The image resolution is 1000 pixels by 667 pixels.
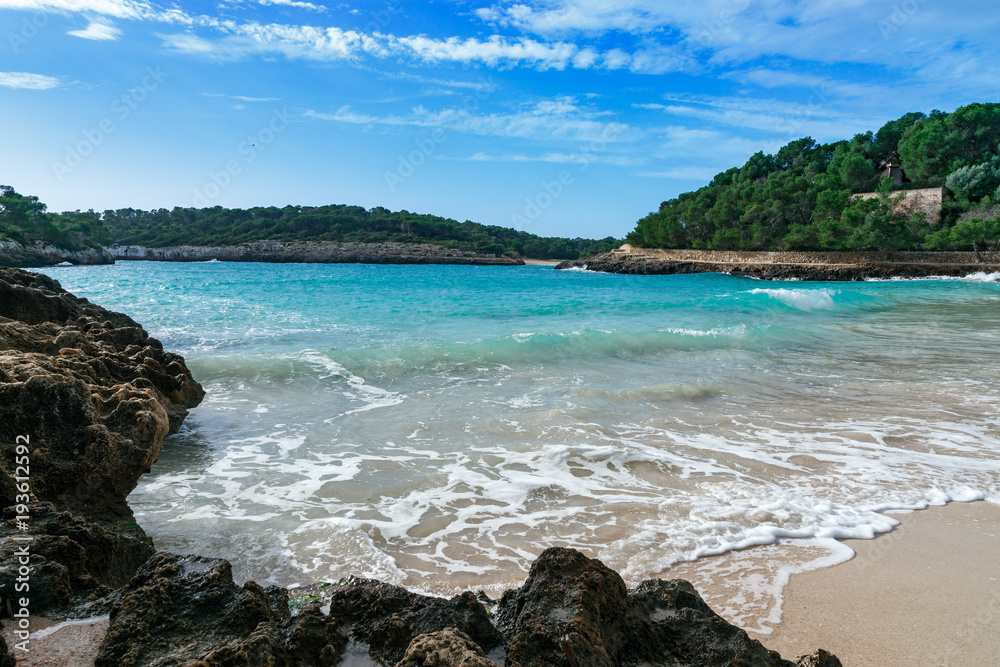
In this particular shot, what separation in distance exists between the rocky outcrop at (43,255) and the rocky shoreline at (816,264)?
60.3 m

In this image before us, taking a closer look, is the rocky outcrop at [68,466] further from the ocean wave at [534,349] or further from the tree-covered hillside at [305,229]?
the tree-covered hillside at [305,229]

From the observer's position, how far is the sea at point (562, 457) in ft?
10.7

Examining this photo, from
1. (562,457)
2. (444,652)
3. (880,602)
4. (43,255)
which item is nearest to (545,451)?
(562,457)

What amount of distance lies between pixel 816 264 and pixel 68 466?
58864 mm

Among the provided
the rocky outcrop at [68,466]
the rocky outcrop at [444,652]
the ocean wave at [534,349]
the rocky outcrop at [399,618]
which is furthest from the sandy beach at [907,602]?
the ocean wave at [534,349]

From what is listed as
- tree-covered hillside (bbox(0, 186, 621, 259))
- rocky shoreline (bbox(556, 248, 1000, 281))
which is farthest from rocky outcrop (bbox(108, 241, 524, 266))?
rocky shoreline (bbox(556, 248, 1000, 281))

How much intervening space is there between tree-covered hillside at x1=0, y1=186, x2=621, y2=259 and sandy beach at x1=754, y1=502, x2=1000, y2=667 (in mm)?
87334

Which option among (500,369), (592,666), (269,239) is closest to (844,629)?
(592,666)

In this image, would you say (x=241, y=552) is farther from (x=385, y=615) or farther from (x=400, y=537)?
(x=385, y=615)

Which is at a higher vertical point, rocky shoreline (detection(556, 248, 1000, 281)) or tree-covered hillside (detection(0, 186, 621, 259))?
tree-covered hillside (detection(0, 186, 621, 259))

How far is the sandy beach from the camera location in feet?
7.52

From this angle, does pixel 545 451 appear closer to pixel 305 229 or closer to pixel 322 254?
pixel 322 254

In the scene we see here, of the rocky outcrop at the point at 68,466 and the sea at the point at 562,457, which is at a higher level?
the rocky outcrop at the point at 68,466

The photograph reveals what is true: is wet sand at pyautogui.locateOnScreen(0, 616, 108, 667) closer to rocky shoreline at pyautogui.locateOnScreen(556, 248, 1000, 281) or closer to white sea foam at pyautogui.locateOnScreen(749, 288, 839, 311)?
white sea foam at pyautogui.locateOnScreen(749, 288, 839, 311)
